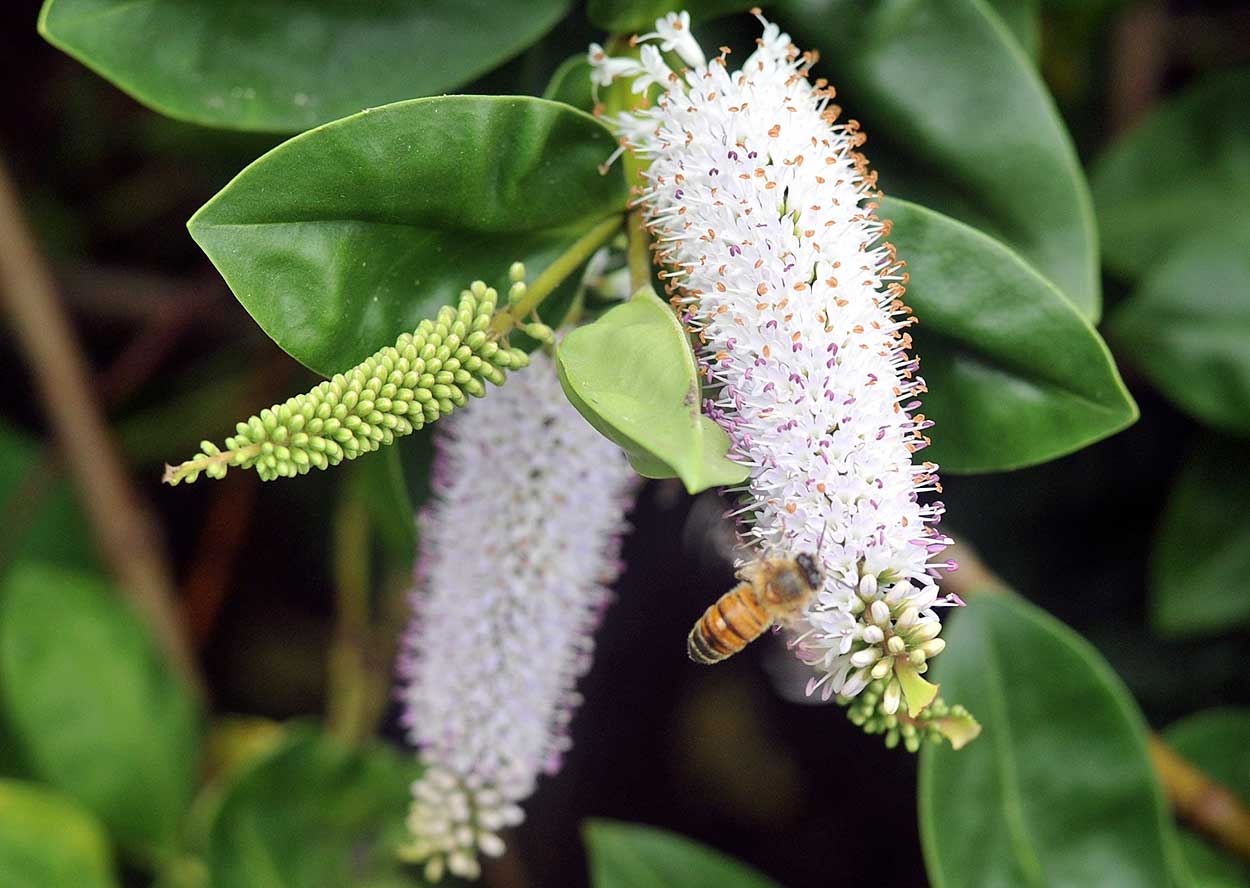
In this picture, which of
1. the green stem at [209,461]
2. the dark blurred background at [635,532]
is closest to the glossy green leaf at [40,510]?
the dark blurred background at [635,532]

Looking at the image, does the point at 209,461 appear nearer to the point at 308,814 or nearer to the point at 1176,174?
the point at 308,814

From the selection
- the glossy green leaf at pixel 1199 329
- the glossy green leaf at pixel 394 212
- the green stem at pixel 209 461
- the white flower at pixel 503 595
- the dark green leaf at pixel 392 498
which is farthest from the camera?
the glossy green leaf at pixel 1199 329

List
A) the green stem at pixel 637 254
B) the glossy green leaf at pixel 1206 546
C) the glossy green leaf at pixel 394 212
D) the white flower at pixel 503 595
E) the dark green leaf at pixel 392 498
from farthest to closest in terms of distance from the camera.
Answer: the glossy green leaf at pixel 1206 546, the dark green leaf at pixel 392 498, the white flower at pixel 503 595, the green stem at pixel 637 254, the glossy green leaf at pixel 394 212

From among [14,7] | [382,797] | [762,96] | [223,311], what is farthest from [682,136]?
[14,7]

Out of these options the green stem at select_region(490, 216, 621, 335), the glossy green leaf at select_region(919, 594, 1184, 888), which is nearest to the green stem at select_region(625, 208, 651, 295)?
the green stem at select_region(490, 216, 621, 335)

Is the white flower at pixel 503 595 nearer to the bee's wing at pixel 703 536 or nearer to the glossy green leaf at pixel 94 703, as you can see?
the bee's wing at pixel 703 536

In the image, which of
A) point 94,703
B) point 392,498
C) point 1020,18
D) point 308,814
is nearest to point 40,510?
point 94,703
